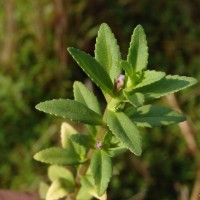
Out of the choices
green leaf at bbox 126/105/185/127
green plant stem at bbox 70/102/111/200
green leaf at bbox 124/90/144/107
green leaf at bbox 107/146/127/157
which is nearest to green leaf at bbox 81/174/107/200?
green plant stem at bbox 70/102/111/200

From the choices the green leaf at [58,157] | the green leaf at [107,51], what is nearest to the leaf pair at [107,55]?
the green leaf at [107,51]

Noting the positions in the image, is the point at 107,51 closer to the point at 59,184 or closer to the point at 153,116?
the point at 153,116

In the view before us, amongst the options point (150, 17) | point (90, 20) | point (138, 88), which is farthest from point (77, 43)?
→ point (138, 88)

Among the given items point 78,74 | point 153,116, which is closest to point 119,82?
point 153,116

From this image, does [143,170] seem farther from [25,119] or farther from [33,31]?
[33,31]

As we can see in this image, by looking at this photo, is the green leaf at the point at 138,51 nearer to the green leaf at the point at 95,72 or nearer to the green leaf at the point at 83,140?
the green leaf at the point at 95,72

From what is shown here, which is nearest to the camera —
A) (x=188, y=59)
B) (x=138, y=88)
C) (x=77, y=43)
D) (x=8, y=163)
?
(x=138, y=88)
